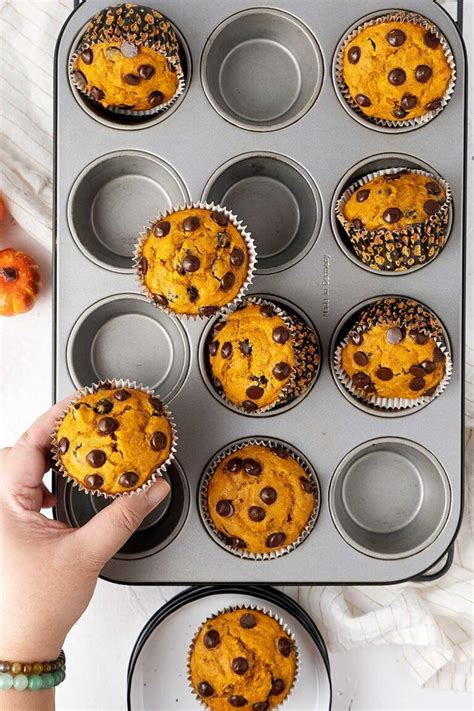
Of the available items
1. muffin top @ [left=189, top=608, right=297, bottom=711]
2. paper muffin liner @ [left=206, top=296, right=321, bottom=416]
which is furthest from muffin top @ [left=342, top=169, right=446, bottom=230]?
muffin top @ [left=189, top=608, right=297, bottom=711]

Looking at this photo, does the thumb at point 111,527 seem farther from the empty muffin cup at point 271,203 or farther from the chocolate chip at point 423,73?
the chocolate chip at point 423,73

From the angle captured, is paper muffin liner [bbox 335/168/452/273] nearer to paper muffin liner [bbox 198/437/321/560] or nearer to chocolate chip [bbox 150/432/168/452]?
paper muffin liner [bbox 198/437/321/560]

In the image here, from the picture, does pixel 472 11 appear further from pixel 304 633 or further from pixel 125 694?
pixel 125 694

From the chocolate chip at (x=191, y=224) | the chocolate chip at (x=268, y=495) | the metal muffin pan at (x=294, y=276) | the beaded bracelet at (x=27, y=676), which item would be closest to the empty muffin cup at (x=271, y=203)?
the metal muffin pan at (x=294, y=276)

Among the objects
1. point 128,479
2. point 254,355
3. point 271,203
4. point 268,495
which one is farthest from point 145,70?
point 268,495

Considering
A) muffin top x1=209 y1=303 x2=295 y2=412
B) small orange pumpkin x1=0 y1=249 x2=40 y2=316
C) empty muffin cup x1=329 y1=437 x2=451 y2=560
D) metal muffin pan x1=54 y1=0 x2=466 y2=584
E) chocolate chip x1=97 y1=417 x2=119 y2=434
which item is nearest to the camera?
chocolate chip x1=97 y1=417 x2=119 y2=434

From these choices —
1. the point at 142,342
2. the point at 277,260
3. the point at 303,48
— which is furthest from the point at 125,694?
the point at 303,48

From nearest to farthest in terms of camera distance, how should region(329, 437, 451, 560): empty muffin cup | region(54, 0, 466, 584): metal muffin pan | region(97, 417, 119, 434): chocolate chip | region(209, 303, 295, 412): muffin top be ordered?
region(97, 417, 119, 434): chocolate chip
region(209, 303, 295, 412): muffin top
region(54, 0, 466, 584): metal muffin pan
region(329, 437, 451, 560): empty muffin cup
